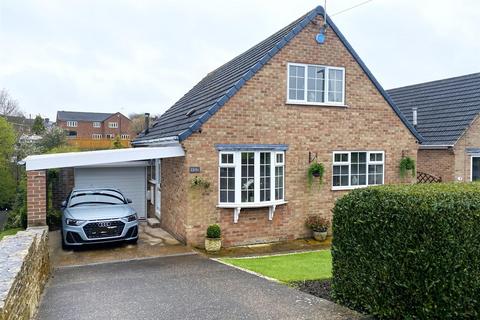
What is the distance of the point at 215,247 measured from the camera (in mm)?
10875

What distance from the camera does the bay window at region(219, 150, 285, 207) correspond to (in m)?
11.4

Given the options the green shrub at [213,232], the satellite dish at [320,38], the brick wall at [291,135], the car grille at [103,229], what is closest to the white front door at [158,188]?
the brick wall at [291,135]

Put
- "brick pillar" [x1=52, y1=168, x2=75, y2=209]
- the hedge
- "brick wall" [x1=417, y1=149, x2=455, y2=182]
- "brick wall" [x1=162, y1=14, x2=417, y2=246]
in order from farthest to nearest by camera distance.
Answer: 1. "brick wall" [x1=417, y1=149, x2=455, y2=182]
2. "brick pillar" [x1=52, y1=168, x2=75, y2=209]
3. "brick wall" [x1=162, y1=14, x2=417, y2=246]
4. the hedge

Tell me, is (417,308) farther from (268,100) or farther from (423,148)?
(423,148)

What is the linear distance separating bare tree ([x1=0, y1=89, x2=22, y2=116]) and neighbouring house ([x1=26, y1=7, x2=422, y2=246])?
46714mm

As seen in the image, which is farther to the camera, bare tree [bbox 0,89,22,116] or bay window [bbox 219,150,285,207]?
bare tree [bbox 0,89,22,116]

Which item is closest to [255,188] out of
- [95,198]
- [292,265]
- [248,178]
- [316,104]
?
[248,178]

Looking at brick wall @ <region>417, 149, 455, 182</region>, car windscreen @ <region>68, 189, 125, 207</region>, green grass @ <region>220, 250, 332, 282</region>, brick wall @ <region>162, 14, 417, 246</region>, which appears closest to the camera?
green grass @ <region>220, 250, 332, 282</region>

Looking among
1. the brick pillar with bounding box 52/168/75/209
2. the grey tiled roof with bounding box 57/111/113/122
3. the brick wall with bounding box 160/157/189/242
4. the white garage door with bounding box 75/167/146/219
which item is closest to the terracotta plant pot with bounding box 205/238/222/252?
the brick wall with bounding box 160/157/189/242

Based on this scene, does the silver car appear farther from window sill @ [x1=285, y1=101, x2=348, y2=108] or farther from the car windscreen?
window sill @ [x1=285, y1=101, x2=348, y2=108]

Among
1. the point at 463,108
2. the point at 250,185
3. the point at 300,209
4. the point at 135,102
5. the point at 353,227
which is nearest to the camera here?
the point at 353,227

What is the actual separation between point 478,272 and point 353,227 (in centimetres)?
169

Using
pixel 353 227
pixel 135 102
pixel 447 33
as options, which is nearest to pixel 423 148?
pixel 447 33

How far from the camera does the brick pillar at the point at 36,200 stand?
33.0ft
